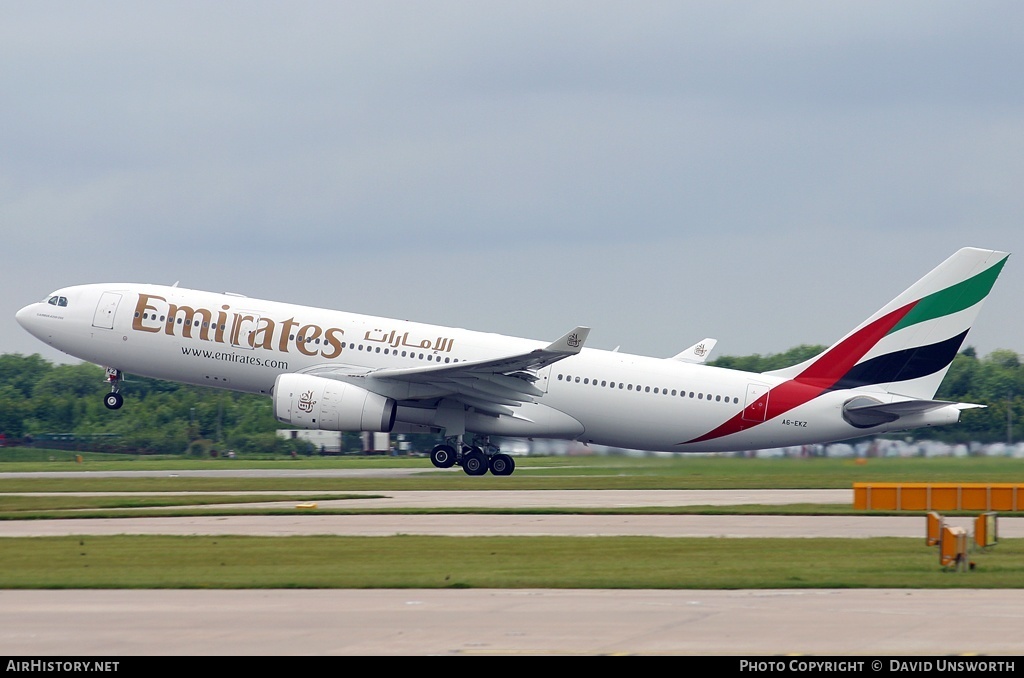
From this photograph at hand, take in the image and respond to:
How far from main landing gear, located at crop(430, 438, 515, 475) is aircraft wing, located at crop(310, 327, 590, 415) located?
150 centimetres

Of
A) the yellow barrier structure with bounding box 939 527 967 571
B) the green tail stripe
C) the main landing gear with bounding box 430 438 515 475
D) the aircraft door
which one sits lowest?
the yellow barrier structure with bounding box 939 527 967 571

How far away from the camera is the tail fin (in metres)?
40.9

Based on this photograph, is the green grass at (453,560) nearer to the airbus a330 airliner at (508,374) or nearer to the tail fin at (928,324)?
the airbus a330 airliner at (508,374)

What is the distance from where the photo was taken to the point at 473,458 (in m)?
42.4

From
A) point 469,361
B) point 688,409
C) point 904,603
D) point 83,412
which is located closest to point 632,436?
point 688,409

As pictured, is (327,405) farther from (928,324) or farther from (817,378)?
(928,324)

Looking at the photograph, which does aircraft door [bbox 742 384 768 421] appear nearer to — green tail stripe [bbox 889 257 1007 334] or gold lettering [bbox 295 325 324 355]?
green tail stripe [bbox 889 257 1007 334]

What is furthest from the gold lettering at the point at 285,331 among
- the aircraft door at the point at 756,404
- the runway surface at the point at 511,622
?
the runway surface at the point at 511,622

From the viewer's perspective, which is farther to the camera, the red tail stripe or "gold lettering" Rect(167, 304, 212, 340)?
"gold lettering" Rect(167, 304, 212, 340)

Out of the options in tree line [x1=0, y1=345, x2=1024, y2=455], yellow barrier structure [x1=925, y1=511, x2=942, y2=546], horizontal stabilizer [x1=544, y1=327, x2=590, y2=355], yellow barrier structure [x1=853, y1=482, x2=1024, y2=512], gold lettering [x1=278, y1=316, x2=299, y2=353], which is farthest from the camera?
tree line [x1=0, y1=345, x2=1024, y2=455]

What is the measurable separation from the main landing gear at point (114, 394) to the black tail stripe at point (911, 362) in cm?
2444

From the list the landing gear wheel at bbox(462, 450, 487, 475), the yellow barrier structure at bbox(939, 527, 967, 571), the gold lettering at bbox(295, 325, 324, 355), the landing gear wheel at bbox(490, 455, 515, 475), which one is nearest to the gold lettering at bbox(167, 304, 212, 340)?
the gold lettering at bbox(295, 325, 324, 355)
